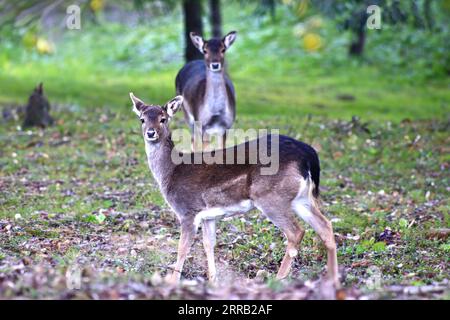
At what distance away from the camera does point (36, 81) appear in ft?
73.6

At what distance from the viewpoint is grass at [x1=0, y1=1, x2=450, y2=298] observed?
8.73m

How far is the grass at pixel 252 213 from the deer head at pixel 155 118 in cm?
131

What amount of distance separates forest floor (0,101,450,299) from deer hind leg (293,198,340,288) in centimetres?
24

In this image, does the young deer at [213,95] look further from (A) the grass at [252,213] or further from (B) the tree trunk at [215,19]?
(B) the tree trunk at [215,19]

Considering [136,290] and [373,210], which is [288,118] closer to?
[373,210]

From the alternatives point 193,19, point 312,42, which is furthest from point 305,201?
point 312,42

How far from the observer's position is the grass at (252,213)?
8.73 m

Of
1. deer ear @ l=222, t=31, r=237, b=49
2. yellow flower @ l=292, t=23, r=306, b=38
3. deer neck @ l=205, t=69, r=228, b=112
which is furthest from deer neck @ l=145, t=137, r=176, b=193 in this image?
yellow flower @ l=292, t=23, r=306, b=38

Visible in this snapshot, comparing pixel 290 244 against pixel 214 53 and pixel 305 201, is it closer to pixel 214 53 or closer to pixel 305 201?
pixel 305 201

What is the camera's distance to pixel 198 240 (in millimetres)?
9812

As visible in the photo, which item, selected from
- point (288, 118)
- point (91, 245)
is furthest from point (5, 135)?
point (91, 245)

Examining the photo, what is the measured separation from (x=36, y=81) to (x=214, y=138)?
9.41 meters

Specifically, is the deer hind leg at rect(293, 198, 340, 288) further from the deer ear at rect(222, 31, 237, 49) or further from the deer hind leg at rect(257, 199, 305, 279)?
the deer ear at rect(222, 31, 237, 49)

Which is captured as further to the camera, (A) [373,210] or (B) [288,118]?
(B) [288,118]
